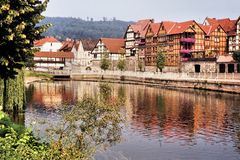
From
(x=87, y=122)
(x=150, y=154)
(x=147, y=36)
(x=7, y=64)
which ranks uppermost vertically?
(x=147, y=36)

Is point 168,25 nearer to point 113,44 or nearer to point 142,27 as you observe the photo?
point 142,27

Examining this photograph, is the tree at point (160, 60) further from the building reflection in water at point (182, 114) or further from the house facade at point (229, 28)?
the building reflection in water at point (182, 114)

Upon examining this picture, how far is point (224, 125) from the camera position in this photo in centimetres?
5341

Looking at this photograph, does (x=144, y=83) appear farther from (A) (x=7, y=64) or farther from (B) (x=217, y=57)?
(A) (x=7, y=64)

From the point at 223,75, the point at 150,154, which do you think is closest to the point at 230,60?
the point at 223,75

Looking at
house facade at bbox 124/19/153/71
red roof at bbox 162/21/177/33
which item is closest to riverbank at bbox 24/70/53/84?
house facade at bbox 124/19/153/71

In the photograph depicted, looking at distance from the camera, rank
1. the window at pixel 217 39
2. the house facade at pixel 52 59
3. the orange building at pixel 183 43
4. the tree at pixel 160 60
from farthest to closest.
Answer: the house facade at pixel 52 59, the window at pixel 217 39, the orange building at pixel 183 43, the tree at pixel 160 60

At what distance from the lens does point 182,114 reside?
63656mm

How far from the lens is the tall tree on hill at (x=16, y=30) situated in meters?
23.3

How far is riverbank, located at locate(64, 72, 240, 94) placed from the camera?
3692 inches

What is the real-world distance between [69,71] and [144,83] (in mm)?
42146

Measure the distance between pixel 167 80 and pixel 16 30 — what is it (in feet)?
308

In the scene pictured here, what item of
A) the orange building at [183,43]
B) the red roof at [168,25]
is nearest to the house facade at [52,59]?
the red roof at [168,25]

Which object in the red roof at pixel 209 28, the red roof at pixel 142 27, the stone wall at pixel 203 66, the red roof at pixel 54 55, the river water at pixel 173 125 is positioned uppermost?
the red roof at pixel 142 27
